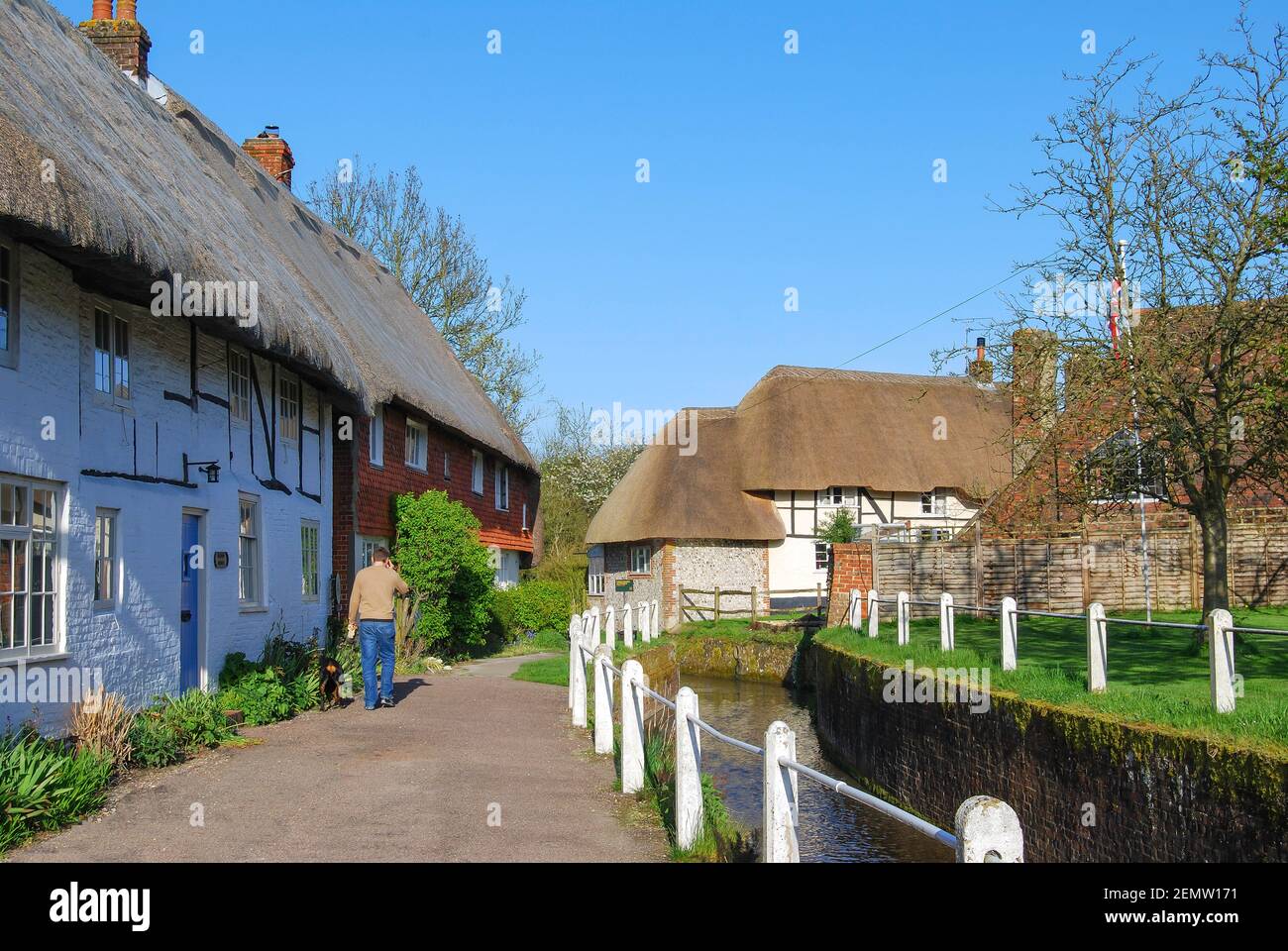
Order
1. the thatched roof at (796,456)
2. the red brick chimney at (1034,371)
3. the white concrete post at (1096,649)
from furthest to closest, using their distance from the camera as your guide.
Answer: the thatched roof at (796,456) → the red brick chimney at (1034,371) → the white concrete post at (1096,649)

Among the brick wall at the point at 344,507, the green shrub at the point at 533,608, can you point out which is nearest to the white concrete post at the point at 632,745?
the brick wall at the point at 344,507

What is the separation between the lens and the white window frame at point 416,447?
20938 mm

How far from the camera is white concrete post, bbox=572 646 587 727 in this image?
12.6 metres

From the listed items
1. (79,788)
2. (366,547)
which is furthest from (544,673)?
(79,788)

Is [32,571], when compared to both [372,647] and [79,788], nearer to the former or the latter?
[79,788]

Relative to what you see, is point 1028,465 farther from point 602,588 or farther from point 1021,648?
point 602,588

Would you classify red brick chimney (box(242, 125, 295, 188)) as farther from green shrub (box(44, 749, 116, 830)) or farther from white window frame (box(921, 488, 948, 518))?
white window frame (box(921, 488, 948, 518))

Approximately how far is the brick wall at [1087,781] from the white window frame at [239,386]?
8.53 m

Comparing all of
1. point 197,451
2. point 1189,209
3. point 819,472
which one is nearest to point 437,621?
point 197,451

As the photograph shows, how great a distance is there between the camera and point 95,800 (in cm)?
782

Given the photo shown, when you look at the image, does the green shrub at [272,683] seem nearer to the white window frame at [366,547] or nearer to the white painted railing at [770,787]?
the white painted railing at [770,787]

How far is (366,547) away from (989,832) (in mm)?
16064

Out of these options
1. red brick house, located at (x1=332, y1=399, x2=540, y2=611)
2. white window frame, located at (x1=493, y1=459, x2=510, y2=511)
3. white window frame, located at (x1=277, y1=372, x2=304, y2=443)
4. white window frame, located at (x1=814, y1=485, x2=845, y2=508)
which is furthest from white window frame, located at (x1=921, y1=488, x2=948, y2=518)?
white window frame, located at (x1=277, y1=372, x2=304, y2=443)
